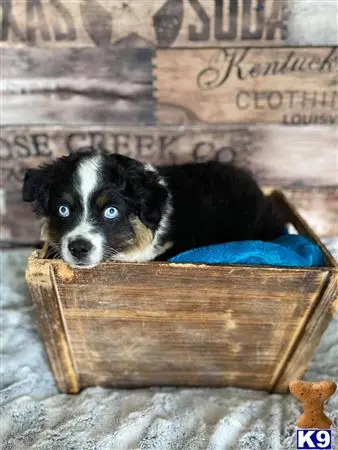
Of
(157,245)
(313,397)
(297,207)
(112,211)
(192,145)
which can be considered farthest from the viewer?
(297,207)

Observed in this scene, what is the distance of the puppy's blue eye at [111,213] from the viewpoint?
149 cm

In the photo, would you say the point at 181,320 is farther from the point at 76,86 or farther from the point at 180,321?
the point at 76,86

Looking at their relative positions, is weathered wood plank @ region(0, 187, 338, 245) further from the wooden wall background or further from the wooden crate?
the wooden crate

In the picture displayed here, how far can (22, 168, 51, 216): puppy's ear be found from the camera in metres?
1.55

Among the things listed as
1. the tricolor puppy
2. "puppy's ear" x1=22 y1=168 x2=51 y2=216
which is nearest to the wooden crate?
the tricolor puppy

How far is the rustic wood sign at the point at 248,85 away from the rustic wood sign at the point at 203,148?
0.22ft

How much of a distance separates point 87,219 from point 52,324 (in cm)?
37

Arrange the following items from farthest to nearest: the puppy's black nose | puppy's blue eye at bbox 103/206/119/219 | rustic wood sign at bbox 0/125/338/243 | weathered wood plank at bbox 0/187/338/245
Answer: weathered wood plank at bbox 0/187/338/245 → rustic wood sign at bbox 0/125/338/243 → puppy's blue eye at bbox 103/206/119/219 → the puppy's black nose

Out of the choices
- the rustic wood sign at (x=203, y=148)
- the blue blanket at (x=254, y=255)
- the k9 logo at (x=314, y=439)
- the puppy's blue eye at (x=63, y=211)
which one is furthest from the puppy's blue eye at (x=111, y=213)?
the rustic wood sign at (x=203, y=148)

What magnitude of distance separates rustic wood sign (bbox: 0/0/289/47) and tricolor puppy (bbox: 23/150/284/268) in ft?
2.52

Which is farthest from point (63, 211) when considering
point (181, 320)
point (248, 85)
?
point (248, 85)

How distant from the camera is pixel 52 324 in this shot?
155 cm

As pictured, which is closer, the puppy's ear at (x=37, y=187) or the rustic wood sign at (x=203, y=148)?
the puppy's ear at (x=37, y=187)

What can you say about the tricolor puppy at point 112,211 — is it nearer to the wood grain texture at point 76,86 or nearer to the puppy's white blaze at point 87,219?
the puppy's white blaze at point 87,219
